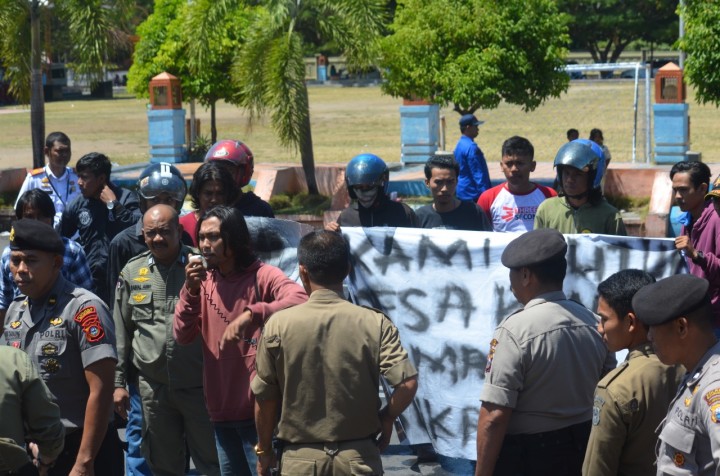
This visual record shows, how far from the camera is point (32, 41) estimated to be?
18.9m

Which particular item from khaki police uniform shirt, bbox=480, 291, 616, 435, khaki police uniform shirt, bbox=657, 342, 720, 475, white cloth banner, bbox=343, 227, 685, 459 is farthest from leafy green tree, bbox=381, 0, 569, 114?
khaki police uniform shirt, bbox=657, 342, 720, 475

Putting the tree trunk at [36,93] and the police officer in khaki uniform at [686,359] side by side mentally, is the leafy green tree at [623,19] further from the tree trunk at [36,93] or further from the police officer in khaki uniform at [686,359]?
the police officer in khaki uniform at [686,359]

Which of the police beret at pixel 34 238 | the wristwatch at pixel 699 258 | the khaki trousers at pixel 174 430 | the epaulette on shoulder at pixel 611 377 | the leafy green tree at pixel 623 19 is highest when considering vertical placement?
the leafy green tree at pixel 623 19

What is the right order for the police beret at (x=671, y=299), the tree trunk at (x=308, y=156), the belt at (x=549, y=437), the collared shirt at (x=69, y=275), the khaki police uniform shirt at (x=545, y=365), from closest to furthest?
the police beret at (x=671, y=299) → the khaki police uniform shirt at (x=545, y=365) → the belt at (x=549, y=437) → the collared shirt at (x=69, y=275) → the tree trunk at (x=308, y=156)

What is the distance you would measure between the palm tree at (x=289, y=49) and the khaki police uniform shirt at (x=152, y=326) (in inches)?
468

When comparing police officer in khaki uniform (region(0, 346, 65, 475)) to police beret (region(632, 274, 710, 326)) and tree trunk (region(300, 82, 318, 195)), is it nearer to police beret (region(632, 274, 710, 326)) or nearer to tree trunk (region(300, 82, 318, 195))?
police beret (region(632, 274, 710, 326))

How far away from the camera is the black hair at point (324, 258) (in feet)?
13.7

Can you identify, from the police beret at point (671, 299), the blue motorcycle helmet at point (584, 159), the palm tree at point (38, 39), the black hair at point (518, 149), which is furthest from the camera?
the palm tree at point (38, 39)

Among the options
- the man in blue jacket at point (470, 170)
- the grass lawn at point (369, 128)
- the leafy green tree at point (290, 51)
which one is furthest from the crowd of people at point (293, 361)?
the grass lawn at point (369, 128)

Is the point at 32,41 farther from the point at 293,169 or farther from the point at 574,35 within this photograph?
the point at 574,35

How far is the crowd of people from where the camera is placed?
362 centimetres

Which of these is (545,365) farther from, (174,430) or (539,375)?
(174,430)

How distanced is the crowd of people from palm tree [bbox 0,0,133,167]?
42.7ft

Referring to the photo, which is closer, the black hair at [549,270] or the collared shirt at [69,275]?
the black hair at [549,270]
